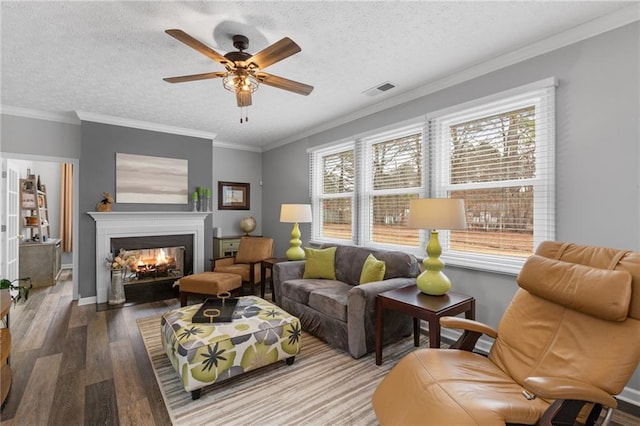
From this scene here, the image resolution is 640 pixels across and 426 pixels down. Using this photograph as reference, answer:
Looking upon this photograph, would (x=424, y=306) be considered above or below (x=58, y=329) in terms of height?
above

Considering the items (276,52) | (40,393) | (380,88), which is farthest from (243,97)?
(40,393)

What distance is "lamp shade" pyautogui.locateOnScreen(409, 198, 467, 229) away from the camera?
234 cm

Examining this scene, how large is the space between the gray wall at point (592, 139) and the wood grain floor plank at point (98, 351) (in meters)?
3.20

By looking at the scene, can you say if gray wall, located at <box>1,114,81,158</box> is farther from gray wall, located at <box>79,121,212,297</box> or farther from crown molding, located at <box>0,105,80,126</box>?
gray wall, located at <box>79,121,212,297</box>

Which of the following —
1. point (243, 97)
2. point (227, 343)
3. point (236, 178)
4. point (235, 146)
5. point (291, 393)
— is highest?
point (235, 146)

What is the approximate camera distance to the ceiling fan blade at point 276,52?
1.83 meters

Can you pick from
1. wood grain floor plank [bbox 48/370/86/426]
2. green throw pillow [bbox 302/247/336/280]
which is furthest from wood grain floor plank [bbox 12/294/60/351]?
green throw pillow [bbox 302/247/336/280]

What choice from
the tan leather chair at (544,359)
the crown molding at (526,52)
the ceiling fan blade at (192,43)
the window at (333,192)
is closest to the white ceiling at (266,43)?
the crown molding at (526,52)

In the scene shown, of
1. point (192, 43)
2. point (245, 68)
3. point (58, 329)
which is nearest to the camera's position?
point (192, 43)

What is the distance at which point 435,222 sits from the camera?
2.36 metres

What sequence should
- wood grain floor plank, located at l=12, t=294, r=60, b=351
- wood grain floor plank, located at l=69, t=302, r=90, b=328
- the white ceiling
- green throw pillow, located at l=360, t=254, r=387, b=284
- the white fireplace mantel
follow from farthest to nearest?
1. the white fireplace mantel
2. wood grain floor plank, located at l=69, t=302, r=90, b=328
3. green throw pillow, located at l=360, t=254, r=387, b=284
4. wood grain floor plank, located at l=12, t=294, r=60, b=351
5. the white ceiling

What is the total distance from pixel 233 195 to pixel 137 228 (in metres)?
1.75

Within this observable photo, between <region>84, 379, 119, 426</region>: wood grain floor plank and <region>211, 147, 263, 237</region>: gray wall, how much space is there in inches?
136

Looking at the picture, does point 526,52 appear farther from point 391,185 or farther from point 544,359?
point 544,359
